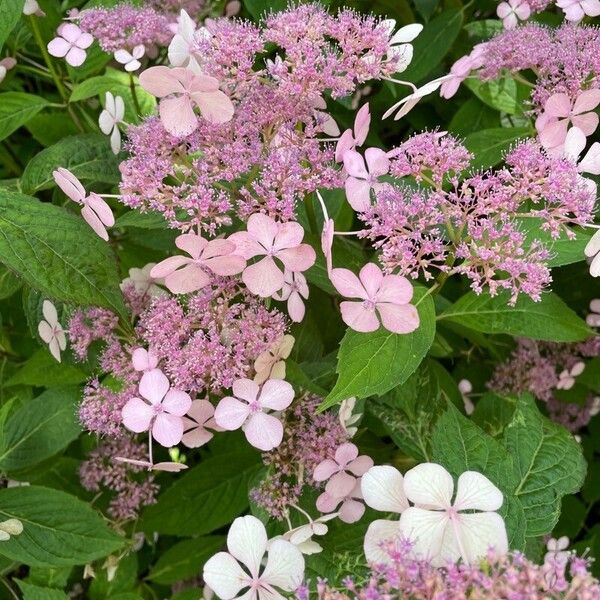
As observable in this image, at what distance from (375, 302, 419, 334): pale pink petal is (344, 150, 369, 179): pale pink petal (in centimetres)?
21

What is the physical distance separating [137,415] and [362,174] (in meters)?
0.45

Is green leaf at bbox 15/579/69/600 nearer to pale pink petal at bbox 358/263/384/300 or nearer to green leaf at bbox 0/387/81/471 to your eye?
green leaf at bbox 0/387/81/471

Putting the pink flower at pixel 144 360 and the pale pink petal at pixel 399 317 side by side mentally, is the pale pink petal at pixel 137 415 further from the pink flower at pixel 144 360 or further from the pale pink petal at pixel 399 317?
the pale pink petal at pixel 399 317

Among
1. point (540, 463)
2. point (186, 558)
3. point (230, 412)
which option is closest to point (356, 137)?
point (230, 412)

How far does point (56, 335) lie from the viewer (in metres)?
1.37

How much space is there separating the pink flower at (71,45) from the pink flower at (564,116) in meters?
0.85

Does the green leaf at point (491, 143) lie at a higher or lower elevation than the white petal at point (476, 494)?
higher

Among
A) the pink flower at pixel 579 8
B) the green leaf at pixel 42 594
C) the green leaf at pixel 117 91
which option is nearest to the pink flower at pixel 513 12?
the pink flower at pixel 579 8

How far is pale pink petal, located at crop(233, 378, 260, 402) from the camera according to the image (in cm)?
106

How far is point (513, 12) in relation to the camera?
1.57m

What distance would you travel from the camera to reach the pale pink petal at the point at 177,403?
1.05 meters

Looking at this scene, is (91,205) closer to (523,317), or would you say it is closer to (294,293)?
(294,293)

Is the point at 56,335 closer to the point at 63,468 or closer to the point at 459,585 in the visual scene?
the point at 63,468

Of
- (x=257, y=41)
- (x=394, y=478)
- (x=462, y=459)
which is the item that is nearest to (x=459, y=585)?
(x=394, y=478)
